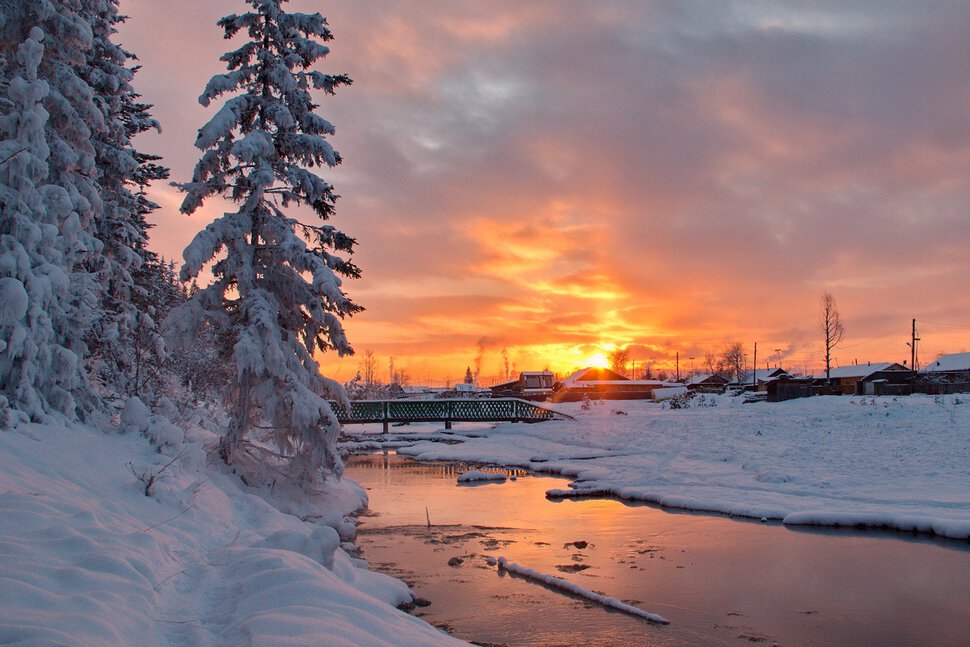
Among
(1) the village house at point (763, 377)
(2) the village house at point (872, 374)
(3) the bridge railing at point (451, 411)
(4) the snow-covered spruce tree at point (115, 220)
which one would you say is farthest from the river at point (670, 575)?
(1) the village house at point (763, 377)

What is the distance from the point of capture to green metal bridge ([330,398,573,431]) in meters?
49.4

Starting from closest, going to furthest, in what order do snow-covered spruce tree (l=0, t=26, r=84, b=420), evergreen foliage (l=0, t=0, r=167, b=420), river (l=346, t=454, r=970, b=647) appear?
river (l=346, t=454, r=970, b=647) < snow-covered spruce tree (l=0, t=26, r=84, b=420) < evergreen foliage (l=0, t=0, r=167, b=420)

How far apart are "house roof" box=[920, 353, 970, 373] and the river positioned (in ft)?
237

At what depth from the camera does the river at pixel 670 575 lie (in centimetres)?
889

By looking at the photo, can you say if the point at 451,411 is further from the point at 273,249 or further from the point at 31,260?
the point at 31,260

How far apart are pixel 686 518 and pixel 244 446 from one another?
11.2m

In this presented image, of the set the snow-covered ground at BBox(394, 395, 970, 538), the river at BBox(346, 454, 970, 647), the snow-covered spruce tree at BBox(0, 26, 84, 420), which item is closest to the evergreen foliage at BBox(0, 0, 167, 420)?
the snow-covered spruce tree at BBox(0, 26, 84, 420)

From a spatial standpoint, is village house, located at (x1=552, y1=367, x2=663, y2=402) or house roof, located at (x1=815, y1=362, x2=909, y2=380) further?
house roof, located at (x1=815, y1=362, x2=909, y2=380)

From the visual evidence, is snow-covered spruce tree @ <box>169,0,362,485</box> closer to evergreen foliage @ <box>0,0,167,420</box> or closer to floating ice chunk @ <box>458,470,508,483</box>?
evergreen foliage @ <box>0,0,167,420</box>

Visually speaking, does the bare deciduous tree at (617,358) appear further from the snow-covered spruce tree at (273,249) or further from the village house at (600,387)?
the snow-covered spruce tree at (273,249)

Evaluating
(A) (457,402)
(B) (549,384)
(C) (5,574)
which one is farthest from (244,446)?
(B) (549,384)

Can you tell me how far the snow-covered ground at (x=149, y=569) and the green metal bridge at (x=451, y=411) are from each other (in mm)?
38155

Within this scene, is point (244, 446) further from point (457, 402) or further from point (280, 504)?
point (457, 402)

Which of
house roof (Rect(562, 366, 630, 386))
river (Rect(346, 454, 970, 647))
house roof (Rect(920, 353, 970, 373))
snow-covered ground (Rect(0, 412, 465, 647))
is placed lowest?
river (Rect(346, 454, 970, 647))
